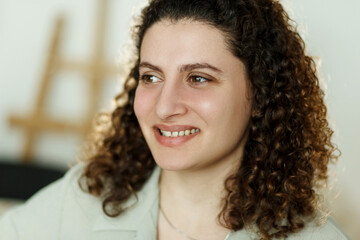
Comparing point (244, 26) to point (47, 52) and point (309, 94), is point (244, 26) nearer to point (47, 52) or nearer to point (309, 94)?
point (309, 94)

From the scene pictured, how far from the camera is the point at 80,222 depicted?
1656 millimetres

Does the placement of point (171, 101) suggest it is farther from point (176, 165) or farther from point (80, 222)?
point (80, 222)

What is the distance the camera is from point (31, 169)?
3139 millimetres

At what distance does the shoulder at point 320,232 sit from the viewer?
5.19 ft

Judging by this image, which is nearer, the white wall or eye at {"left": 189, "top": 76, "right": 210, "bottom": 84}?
eye at {"left": 189, "top": 76, "right": 210, "bottom": 84}

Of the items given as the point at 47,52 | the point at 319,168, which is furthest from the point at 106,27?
the point at 319,168

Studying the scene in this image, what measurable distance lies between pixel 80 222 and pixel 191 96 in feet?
1.88

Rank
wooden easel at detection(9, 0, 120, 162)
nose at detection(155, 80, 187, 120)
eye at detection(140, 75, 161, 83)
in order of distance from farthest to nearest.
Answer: wooden easel at detection(9, 0, 120, 162) → eye at detection(140, 75, 161, 83) → nose at detection(155, 80, 187, 120)

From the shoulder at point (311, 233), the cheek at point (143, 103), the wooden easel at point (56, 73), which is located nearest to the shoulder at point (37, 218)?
the cheek at point (143, 103)

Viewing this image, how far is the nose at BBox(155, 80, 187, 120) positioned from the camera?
145 centimetres

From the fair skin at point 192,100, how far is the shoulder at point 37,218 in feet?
1.32

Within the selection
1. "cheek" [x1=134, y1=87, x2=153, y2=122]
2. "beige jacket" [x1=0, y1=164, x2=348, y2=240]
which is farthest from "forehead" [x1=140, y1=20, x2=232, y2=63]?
"beige jacket" [x1=0, y1=164, x2=348, y2=240]

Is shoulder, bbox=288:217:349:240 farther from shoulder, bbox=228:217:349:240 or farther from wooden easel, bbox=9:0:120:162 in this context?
wooden easel, bbox=9:0:120:162

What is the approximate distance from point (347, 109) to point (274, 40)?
1149 mm
